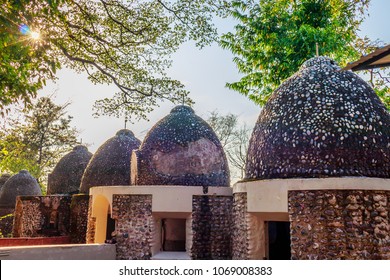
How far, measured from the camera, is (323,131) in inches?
252

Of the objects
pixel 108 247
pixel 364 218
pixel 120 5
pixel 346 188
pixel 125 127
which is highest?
pixel 120 5

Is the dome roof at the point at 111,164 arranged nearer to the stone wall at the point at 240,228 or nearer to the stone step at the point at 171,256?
the stone step at the point at 171,256

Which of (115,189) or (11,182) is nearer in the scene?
(115,189)

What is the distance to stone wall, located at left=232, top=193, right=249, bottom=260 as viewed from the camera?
6.88m

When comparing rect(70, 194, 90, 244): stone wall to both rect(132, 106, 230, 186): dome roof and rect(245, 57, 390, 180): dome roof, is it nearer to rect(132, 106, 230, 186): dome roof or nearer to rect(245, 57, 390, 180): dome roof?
rect(132, 106, 230, 186): dome roof

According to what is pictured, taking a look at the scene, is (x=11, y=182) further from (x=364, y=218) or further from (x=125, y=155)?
(x=364, y=218)

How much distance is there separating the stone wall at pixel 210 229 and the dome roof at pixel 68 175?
336 inches

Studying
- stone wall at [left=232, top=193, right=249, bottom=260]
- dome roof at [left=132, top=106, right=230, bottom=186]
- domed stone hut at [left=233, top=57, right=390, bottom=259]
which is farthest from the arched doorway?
domed stone hut at [left=233, top=57, right=390, bottom=259]

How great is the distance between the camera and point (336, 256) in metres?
5.60

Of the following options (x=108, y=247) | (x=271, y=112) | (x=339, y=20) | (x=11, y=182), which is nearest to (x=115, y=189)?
(x=108, y=247)

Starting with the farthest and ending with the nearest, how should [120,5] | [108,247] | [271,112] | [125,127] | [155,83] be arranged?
[125,127]
[155,83]
[120,5]
[108,247]
[271,112]

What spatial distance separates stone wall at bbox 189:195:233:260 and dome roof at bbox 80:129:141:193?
4.46m

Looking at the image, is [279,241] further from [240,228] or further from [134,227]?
[134,227]

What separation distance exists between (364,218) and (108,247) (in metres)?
5.88
